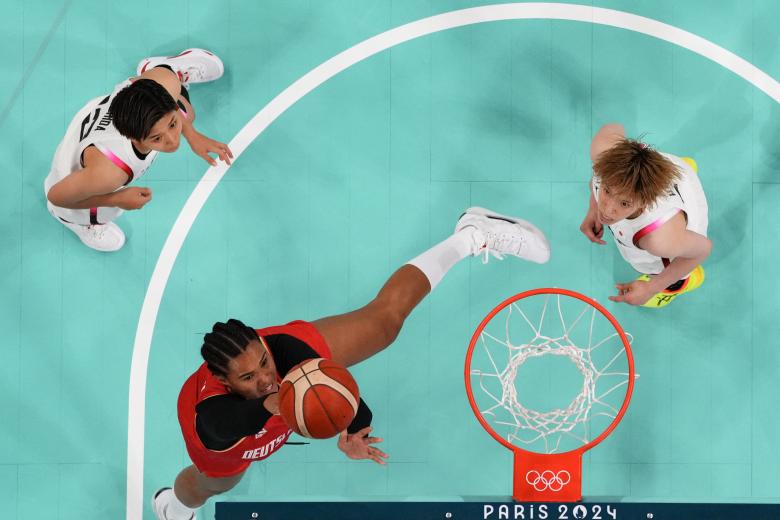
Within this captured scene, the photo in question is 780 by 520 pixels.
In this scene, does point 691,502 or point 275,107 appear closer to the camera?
point 691,502

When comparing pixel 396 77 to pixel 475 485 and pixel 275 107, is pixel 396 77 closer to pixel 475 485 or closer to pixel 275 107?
pixel 275 107

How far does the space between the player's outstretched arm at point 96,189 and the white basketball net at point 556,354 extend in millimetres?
2441

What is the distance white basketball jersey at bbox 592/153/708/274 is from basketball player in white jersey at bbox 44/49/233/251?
255 cm

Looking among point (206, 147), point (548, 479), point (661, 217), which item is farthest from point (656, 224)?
point (206, 147)

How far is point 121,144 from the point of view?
462 centimetres

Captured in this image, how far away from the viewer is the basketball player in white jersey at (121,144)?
445 centimetres

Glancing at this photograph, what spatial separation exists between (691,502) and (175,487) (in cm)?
309

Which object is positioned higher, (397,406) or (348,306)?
(348,306)

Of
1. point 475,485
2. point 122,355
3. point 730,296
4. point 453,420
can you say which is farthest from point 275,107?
point 730,296

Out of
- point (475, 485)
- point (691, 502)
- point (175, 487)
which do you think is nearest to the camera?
point (691, 502)

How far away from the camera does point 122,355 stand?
547 centimetres

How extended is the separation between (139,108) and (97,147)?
429 millimetres

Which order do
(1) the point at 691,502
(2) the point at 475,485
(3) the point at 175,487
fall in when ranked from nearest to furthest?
(1) the point at 691,502
(3) the point at 175,487
(2) the point at 475,485

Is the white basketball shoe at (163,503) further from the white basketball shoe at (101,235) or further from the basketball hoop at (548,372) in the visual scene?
the basketball hoop at (548,372)
